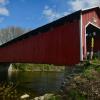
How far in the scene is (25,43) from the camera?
24625 millimetres

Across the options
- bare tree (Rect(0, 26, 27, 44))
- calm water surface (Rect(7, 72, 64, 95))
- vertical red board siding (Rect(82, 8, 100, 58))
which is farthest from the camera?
bare tree (Rect(0, 26, 27, 44))

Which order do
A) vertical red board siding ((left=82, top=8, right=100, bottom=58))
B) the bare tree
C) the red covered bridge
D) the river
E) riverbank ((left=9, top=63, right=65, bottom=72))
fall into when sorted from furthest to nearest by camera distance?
1. the bare tree
2. riverbank ((left=9, top=63, right=65, bottom=72))
3. the river
4. vertical red board siding ((left=82, top=8, right=100, bottom=58))
5. the red covered bridge

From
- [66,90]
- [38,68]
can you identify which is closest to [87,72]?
[66,90]

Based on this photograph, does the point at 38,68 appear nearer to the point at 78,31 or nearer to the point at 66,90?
the point at 78,31

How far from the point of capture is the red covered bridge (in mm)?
19672

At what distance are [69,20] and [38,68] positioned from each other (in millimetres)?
33945

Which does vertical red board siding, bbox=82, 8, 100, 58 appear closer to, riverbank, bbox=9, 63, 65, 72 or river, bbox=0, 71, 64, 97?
river, bbox=0, 71, 64, 97

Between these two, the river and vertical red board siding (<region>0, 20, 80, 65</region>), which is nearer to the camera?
vertical red board siding (<region>0, 20, 80, 65</region>)

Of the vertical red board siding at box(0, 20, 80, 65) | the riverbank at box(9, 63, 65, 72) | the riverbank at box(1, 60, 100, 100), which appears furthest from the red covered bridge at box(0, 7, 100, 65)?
the riverbank at box(9, 63, 65, 72)

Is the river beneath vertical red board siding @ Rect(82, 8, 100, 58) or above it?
beneath

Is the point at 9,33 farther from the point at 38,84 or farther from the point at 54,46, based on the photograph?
the point at 54,46

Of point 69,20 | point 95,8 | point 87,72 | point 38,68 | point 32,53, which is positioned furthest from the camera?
point 38,68

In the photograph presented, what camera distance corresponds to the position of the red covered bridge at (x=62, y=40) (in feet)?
64.5

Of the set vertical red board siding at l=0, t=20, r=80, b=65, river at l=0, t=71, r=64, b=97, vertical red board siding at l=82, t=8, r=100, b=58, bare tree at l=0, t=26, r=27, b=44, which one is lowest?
river at l=0, t=71, r=64, b=97
